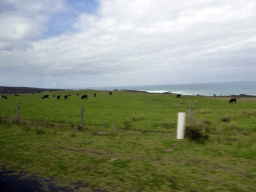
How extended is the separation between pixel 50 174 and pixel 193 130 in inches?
269

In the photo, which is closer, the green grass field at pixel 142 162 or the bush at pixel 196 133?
the green grass field at pixel 142 162

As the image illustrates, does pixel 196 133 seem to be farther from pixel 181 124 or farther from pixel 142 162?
pixel 142 162

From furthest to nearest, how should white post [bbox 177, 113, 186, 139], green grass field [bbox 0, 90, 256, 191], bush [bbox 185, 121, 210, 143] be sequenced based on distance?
white post [bbox 177, 113, 186, 139] → bush [bbox 185, 121, 210, 143] → green grass field [bbox 0, 90, 256, 191]

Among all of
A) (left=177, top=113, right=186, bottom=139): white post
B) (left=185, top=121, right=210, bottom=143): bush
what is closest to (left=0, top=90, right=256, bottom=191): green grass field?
(left=185, top=121, right=210, bottom=143): bush

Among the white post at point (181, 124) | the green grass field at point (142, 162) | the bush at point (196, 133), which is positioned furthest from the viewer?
the white post at point (181, 124)

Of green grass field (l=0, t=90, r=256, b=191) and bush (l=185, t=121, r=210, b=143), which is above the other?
bush (l=185, t=121, r=210, b=143)

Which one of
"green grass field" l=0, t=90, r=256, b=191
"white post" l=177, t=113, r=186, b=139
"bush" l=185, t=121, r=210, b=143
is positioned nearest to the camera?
"green grass field" l=0, t=90, r=256, b=191

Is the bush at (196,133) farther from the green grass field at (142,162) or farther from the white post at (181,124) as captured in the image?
the white post at (181,124)

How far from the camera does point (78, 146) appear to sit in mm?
8875

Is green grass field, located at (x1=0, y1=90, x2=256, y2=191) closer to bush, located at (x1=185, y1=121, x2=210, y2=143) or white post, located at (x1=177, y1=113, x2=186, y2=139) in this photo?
bush, located at (x1=185, y1=121, x2=210, y2=143)

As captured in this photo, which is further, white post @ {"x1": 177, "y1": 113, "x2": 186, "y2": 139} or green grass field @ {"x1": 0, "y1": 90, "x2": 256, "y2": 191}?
white post @ {"x1": 177, "y1": 113, "x2": 186, "y2": 139}

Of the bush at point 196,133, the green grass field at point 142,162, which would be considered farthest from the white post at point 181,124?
the green grass field at point 142,162

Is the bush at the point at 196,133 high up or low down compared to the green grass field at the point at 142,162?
up

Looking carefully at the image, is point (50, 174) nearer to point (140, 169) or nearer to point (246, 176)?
point (140, 169)
